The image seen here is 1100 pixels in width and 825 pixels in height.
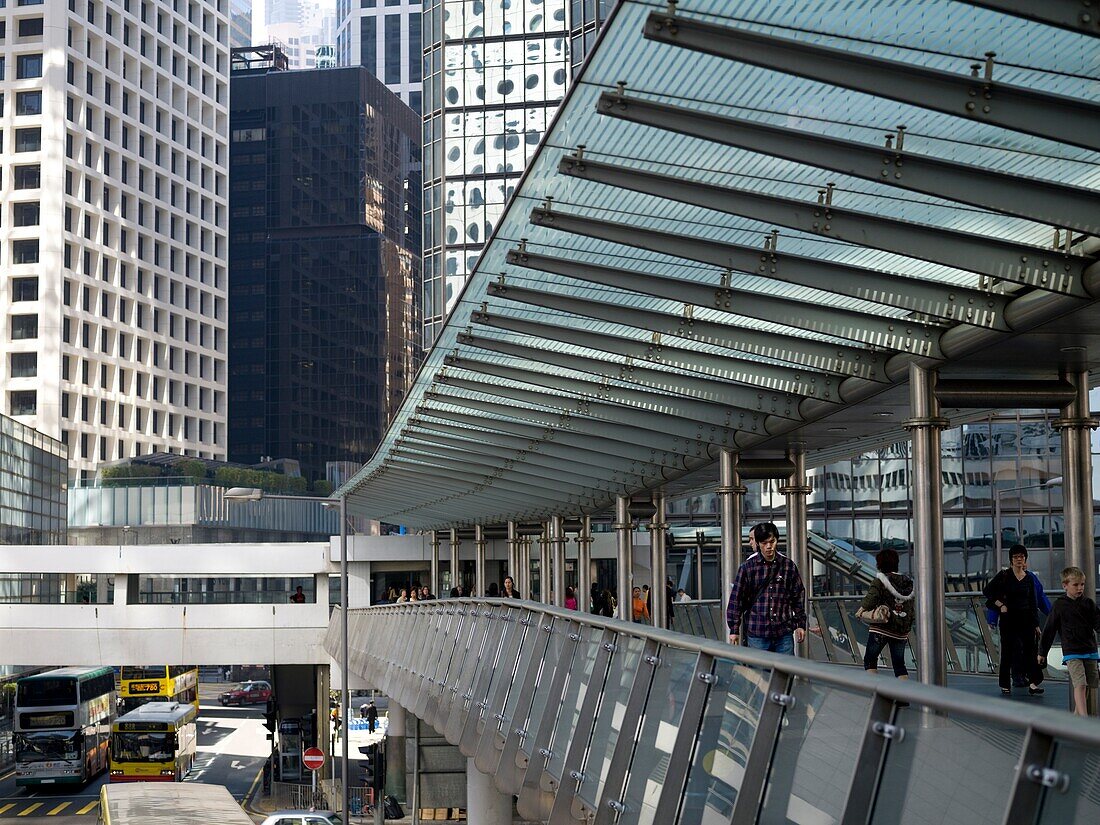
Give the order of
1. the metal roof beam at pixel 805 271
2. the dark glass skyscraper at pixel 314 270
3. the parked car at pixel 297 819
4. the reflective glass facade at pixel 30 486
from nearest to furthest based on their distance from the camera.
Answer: the metal roof beam at pixel 805 271, the parked car at pixel 297 819, the reflective glass facade at pixel 30 486, the dark glass skyscraper at pixel 314 270

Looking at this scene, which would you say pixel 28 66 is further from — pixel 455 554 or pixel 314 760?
pixel 314 760

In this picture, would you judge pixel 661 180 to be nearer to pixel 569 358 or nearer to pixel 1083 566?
pixel 1083 566

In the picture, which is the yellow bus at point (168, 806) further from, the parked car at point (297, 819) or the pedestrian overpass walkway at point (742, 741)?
the pedestrian overpass walkway at point (742, 741)

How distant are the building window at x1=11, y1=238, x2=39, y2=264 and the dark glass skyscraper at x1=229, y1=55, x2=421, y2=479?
176ft

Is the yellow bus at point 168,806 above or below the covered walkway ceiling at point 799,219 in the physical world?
below

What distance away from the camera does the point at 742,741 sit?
5.38m

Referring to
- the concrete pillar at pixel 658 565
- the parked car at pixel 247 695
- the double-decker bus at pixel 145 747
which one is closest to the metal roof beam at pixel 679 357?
the concrete pillar at pixel 658 565

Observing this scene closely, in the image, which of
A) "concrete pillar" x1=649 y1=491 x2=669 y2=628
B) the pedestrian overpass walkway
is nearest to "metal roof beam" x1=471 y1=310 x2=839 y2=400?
the pedestrian overpass walkway

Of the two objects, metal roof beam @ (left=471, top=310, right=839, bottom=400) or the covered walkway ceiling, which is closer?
the covered walkway ceiling

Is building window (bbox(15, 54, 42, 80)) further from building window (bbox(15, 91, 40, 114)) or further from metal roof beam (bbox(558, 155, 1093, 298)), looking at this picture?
metal roof beam (bbox(558, 155, 1093, 298))

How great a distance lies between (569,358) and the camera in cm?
1506

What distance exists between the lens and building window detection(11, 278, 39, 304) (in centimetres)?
8738

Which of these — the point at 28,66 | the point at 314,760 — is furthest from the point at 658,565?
the point at 28,66

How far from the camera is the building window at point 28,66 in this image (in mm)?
89188
